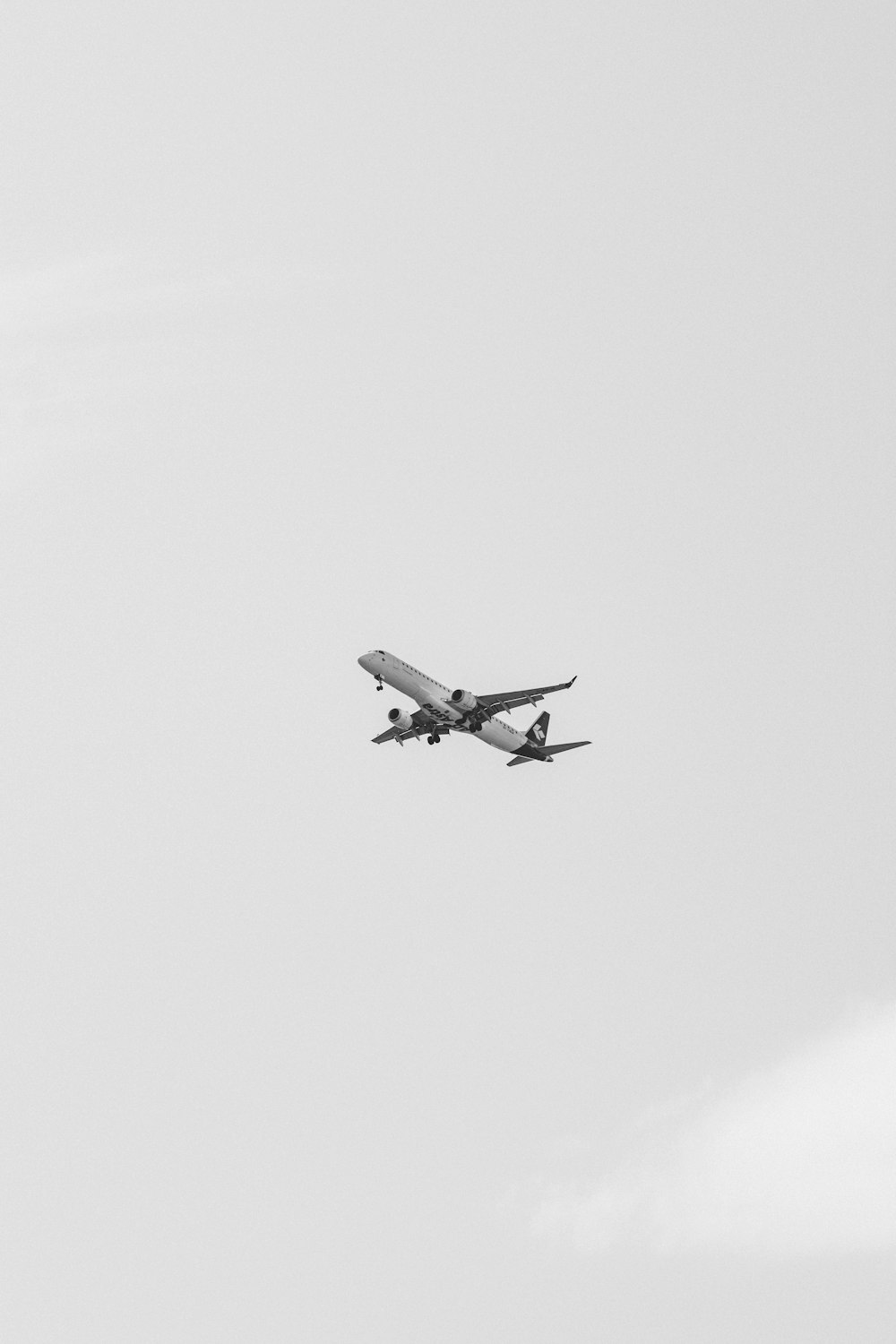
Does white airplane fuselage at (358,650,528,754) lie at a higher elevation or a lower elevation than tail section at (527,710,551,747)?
lower

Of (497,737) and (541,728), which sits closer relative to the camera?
(497,737)

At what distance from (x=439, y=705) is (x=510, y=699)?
19.4 ft

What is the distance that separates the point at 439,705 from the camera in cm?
→ 17325

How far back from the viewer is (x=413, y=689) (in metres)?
171

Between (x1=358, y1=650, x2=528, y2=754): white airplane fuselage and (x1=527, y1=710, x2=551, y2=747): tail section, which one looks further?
(x1=527, y1=710, x2=551, y2=747): tail section

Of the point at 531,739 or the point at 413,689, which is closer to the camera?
the point at 413,689

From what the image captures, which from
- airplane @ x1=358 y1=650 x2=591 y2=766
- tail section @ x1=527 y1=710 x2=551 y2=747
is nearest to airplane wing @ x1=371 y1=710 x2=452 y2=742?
airplane @ x1=358 y1=650 x2=591 y2=766

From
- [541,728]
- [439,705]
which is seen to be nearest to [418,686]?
[439,705]

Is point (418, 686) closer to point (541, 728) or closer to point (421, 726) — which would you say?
point (421, 726)

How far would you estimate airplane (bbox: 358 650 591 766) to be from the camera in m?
169

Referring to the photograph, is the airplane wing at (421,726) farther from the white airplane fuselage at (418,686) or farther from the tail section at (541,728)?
the tail section at (541,728)

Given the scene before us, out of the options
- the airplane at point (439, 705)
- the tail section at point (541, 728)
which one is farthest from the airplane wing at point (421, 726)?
the tail section at point (541, 728)

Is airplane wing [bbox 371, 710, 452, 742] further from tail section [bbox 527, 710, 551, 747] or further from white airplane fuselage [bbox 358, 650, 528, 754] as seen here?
tail section [bbox 527, 710, 551, 747]

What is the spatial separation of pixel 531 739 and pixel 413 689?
24191 millimetres
